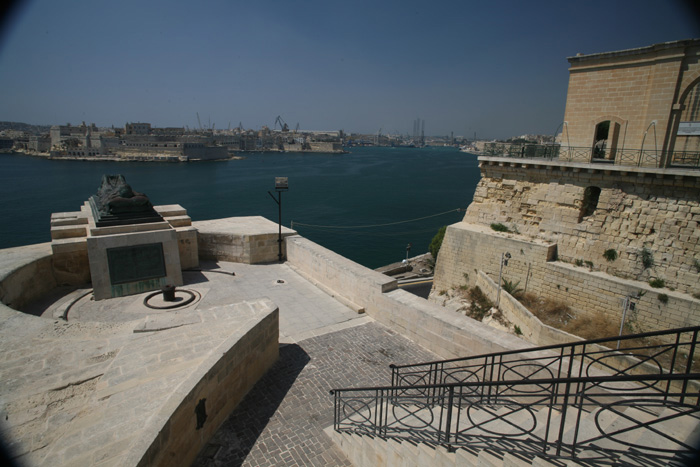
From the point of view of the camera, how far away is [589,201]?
13781 millimetres

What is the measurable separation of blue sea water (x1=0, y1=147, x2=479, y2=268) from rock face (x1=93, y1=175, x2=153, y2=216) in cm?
1778

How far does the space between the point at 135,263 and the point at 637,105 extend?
54.6 ft

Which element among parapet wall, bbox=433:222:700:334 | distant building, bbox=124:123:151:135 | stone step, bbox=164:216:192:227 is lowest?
parapet wall, bbox=433:222:700:334

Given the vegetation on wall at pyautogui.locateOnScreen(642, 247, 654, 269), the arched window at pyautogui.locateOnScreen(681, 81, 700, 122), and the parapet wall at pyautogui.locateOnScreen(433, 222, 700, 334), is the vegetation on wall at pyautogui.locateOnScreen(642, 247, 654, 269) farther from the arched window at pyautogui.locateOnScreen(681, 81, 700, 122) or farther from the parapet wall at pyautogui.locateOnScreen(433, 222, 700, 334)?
the arched window at pyautogui.locateOnScreen(681, 81, 700, 122)

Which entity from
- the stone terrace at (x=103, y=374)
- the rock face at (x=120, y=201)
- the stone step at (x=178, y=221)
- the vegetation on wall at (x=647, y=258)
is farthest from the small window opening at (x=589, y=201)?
the rock face at (x=120, y=201)

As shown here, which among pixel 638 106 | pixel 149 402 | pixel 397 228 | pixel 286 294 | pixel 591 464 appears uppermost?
pixel 638 106

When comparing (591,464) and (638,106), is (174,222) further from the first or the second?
(638,106)

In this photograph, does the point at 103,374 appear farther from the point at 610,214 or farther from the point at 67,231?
the point at 610,214

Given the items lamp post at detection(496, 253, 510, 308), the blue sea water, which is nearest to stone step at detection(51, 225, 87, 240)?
lamp post at detection(496, 253, 510, 308)

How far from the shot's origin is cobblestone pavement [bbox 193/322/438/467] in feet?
15.8

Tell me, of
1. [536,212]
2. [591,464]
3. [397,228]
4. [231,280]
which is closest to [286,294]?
[231,280]

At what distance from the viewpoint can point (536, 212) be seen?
14.8m

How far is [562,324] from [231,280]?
1093cm

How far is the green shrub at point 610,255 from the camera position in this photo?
41.0 feet
